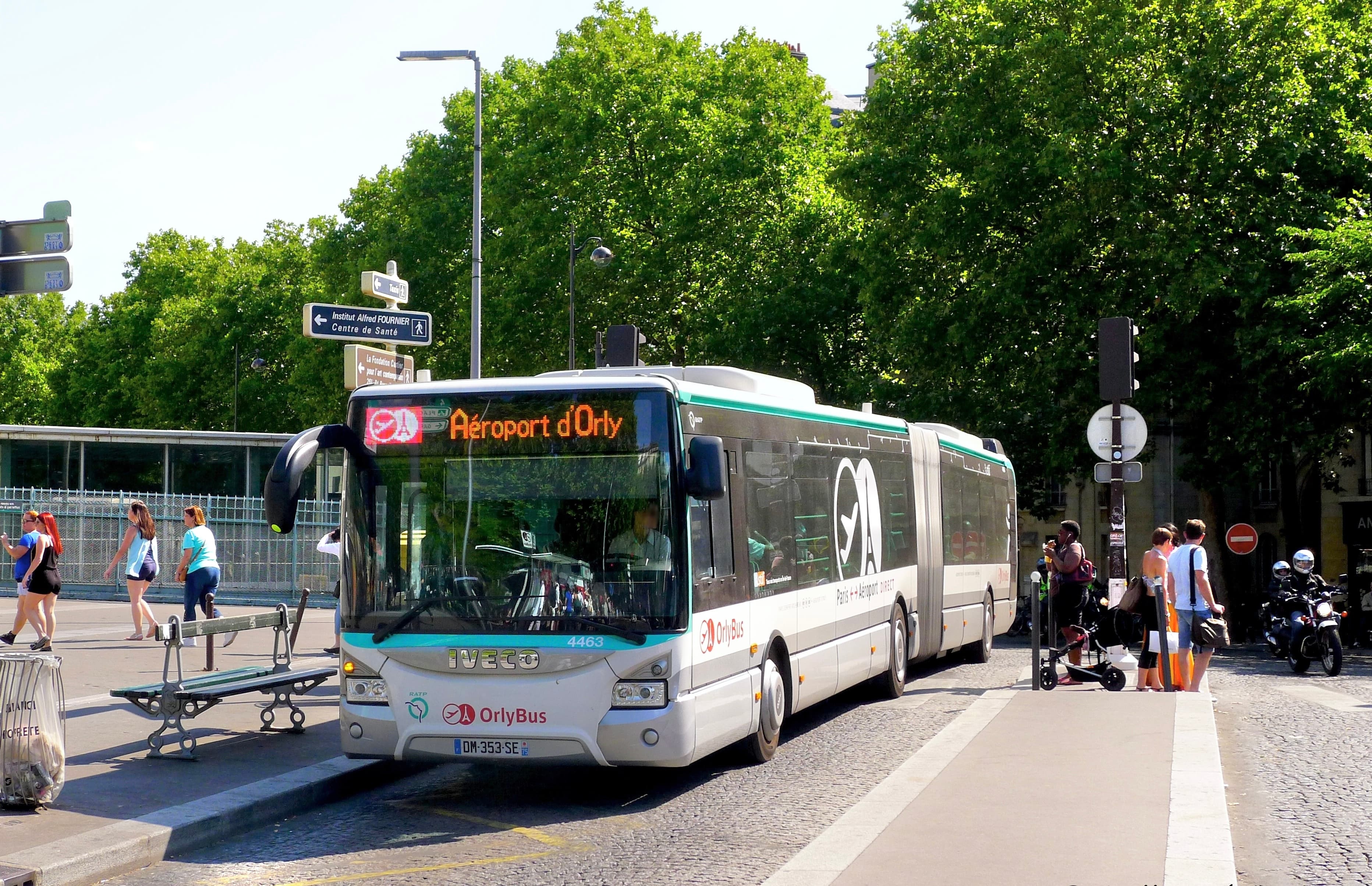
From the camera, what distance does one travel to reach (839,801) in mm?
8719

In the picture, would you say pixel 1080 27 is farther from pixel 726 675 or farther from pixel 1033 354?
pixel 726 675

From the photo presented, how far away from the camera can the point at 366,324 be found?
555 inches

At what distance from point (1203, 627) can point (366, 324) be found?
8183 mm

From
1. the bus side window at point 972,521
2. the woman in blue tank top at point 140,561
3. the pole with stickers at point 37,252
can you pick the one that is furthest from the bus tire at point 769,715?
the woman in blue tank top at point 140,561

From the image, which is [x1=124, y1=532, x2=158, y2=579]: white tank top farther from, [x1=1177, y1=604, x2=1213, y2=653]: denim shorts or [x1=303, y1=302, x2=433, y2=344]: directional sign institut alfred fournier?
[x1=1177, y1=604, x2=1213, y2=653]: denim shorts

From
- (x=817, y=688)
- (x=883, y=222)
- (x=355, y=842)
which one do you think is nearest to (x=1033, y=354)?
(x=883, y=222)

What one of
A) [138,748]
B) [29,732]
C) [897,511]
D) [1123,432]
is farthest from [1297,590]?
[29,732]

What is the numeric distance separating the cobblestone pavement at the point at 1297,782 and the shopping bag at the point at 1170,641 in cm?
67

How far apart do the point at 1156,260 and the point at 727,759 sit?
19406mm

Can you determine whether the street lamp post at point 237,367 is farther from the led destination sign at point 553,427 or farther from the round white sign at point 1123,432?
the led destination sign at point 553,427

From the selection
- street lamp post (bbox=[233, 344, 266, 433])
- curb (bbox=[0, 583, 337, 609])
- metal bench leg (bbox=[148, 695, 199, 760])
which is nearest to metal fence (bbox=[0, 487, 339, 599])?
curb (bbox=[0, 583, 337, 609])

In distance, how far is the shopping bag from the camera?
1409cm

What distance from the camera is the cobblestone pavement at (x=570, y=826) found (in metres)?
7.02

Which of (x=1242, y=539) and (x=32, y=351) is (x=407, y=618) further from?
(x=32, y=351)
